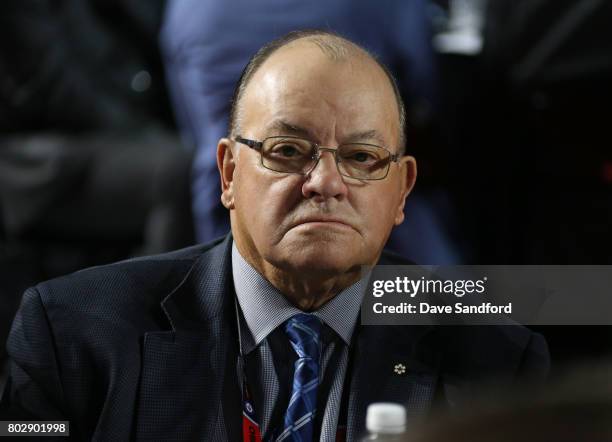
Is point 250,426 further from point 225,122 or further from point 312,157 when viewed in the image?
point 225,122

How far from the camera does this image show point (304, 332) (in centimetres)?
123

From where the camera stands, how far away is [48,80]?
298 centimetres

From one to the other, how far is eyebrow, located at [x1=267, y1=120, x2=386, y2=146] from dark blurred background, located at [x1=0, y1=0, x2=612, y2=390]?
2.63ft

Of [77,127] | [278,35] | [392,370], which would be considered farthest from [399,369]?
[77,127]

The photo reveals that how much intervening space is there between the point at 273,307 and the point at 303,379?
106 millimetres

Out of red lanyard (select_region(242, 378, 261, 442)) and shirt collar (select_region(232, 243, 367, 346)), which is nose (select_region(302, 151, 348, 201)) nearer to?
shirt collar (select_region(232, 243, 367, 346))

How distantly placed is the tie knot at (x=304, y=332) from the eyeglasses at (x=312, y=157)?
0.20 m

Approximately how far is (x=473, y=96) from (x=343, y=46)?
140 centimetres

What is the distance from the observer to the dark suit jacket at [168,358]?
3.83ft

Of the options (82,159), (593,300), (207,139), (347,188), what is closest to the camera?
(347,188)

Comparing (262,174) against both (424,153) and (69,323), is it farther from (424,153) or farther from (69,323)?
(424,153)

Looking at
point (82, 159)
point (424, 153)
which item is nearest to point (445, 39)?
point (424, 153)

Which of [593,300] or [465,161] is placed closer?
[593,300]

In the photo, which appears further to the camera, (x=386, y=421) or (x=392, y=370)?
(x=392, y=370)
